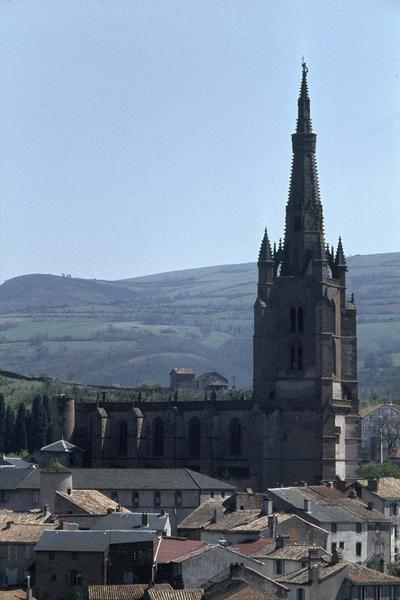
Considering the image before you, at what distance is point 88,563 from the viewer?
289ft

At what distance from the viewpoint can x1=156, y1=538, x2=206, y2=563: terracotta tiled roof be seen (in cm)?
8819

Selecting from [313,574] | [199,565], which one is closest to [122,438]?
[199,565]

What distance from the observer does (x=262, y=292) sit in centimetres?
14425

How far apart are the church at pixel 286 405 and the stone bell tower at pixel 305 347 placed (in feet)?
0.22

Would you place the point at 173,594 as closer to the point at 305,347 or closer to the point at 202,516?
the point at 202,516

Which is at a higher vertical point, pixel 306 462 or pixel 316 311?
pixel 316 311

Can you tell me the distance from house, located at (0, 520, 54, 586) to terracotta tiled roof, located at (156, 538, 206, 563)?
590cm

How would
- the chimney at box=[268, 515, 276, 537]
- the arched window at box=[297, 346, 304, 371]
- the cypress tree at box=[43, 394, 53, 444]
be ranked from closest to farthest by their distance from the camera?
the chimney at box=[268, 515, 276, 537] < the arched window at box=[297, 346, 304, 371] < the cypress tree at box=[43, 394, 53, 444]

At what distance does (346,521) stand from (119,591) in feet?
86.0

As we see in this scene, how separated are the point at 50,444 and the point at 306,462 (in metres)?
21.0

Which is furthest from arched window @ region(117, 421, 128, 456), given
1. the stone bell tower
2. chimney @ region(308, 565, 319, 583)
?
chimney @ region(308, 565, 319, 583)

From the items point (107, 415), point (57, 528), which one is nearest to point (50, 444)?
point (107, 415)

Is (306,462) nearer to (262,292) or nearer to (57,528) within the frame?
(262,292)

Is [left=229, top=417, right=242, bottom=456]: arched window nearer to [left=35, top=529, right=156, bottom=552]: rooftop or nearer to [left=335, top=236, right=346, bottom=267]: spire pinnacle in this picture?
[left=335, top=236, right=346, bottom=267]: spire pinnacle
